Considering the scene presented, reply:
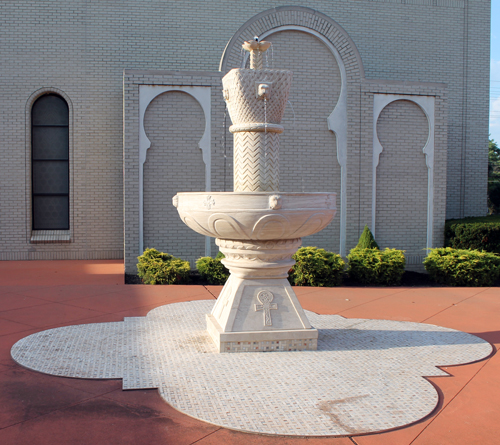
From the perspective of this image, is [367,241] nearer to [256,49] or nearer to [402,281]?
[402,281]

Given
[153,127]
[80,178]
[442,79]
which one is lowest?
[80,178]

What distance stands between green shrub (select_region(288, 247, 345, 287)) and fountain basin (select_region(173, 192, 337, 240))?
416 cm

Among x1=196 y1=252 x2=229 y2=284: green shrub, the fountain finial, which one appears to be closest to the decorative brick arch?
x1=196 y1=252 x2=229 y2=284: green shrub

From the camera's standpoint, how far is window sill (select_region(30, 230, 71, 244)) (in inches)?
487

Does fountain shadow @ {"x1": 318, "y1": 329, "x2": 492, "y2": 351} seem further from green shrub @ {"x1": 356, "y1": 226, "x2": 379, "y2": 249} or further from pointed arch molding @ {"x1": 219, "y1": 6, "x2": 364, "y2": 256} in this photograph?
pointed arch molding @ {"x1": 219, "y1": 6, "x2": 364, "y2": 256}

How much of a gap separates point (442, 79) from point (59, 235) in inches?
430

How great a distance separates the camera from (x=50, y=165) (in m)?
12.9

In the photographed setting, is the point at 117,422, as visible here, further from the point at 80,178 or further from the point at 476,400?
the point at 80,178

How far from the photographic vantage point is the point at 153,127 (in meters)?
10.6

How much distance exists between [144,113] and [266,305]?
645 centimetres

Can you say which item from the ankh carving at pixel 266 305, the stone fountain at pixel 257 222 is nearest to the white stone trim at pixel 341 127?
the stone fountain at pixel 257 222

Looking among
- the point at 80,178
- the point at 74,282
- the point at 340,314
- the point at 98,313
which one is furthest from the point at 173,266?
the point at 80,178

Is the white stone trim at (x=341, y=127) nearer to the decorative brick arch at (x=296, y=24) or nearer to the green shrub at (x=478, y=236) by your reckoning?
the decorative brick arch at (x=296, y=24)

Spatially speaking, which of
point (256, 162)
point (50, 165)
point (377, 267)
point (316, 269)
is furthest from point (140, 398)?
point (50, 165)
